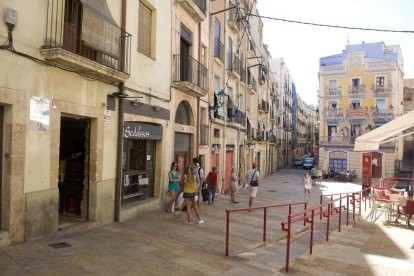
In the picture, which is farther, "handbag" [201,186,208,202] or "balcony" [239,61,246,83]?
"balcony" [239,61,246,83]

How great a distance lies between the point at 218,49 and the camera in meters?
19.3

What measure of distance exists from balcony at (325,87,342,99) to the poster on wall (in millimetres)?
35554

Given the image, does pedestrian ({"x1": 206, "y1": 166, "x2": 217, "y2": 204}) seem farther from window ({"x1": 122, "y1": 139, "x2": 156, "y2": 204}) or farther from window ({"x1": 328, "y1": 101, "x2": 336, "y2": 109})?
window ({"x1": 328, "y1": 101, "x2": 336, "y2": 109})

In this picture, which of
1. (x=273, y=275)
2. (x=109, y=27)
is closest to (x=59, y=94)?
(x=109, y=27)

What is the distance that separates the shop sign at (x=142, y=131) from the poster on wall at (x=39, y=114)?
2.93m

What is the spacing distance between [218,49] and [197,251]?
45.2 feet

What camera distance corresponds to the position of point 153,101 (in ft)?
39.0

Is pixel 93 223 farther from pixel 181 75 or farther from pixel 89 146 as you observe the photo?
pixel 181 75

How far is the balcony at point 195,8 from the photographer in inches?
551

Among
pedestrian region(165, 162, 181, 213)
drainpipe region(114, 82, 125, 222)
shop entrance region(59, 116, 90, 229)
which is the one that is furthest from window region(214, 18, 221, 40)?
shop entrance region(59, 116, 90, 229)

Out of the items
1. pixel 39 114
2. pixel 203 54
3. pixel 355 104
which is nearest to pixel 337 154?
pixel 355 104

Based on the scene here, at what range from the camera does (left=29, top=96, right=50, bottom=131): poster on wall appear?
715 cm

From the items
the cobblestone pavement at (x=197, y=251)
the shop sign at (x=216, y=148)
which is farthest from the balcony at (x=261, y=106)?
the cobblestone pavement at (x=197, y=251)

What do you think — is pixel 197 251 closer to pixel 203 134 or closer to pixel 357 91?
pixel 203 134
